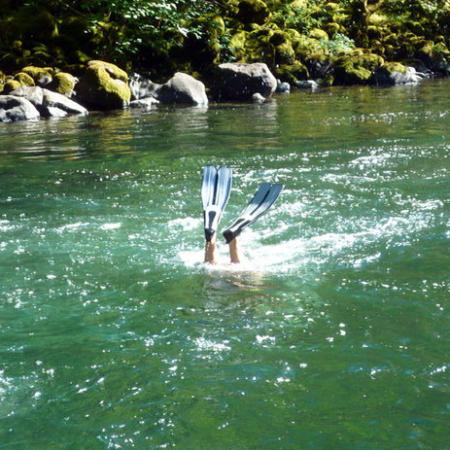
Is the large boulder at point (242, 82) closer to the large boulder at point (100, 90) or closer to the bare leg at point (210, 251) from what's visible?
the large boulder at point (100, 90)

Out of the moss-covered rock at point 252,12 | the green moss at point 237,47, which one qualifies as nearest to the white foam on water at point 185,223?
the green moss at point 237,47

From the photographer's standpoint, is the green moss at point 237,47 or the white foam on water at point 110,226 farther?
the green moss at point 237,47

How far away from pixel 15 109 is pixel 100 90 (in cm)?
272

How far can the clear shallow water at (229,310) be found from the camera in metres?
3.49

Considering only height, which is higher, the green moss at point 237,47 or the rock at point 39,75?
the green moss at point 237,47

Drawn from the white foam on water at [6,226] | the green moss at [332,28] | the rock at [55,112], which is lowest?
the white foam on water at [6,226]

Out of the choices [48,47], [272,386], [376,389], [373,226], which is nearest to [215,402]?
[272,386]

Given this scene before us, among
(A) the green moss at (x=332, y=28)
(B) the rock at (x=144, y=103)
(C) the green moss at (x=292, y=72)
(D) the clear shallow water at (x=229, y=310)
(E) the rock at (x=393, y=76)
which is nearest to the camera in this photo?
(D) the clear shallow water at (x=229, y=310)

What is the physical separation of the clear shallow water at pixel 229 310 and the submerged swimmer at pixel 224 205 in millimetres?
225

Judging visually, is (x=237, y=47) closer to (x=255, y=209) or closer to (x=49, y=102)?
(x=49, y=102)

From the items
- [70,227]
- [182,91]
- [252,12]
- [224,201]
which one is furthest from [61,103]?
[224,201]

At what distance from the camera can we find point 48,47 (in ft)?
69.0

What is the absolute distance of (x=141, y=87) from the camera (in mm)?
20547

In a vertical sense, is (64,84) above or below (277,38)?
below
